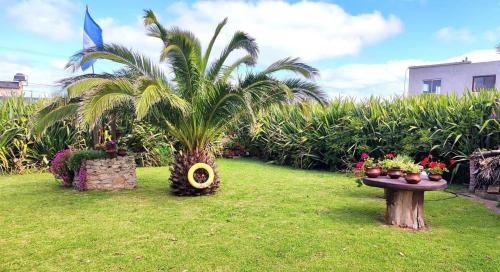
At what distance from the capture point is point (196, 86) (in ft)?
22.4

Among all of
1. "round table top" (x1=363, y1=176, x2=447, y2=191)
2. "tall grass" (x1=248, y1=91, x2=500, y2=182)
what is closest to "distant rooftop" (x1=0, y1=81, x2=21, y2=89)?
"tall grass" (x1=248, y1=91, x2=500, y2=182)

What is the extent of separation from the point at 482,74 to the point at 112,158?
65.8ft

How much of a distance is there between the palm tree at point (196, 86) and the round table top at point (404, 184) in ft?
6.62

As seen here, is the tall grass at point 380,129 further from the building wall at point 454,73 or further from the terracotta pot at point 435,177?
the building wall at point 454,73

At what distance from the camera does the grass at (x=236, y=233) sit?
12.3 feet

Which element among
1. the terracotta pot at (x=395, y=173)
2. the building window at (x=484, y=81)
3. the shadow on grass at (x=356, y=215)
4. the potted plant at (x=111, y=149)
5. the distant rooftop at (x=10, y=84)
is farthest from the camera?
the distant rooftop at (x=10, y=84)

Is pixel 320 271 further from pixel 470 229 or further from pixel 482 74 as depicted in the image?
pixel 482 74

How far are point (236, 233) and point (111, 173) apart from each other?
3939 millimetres

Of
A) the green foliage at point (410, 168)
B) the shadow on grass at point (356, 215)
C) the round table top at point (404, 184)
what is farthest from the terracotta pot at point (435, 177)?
the shadow on grass at point (356, 215)

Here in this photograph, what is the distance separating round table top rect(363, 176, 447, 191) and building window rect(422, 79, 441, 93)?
Answer: 60.8ft

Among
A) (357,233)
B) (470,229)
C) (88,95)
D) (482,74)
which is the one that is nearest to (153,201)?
(88,95)

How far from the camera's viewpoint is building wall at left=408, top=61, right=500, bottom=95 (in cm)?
2020

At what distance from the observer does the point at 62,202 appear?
6.43 m

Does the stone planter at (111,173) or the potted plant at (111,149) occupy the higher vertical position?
the potted plant at (111,149)
